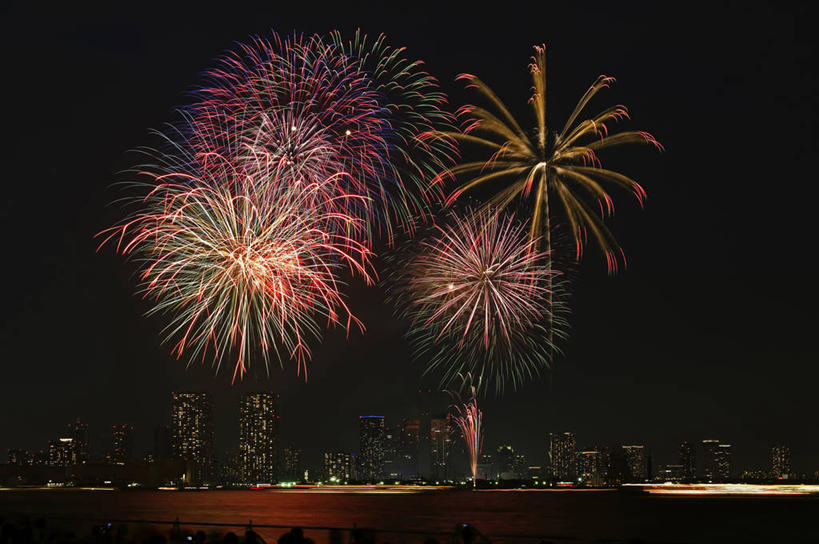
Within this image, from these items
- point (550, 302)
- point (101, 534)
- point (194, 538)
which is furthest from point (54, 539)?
point (550, 302)

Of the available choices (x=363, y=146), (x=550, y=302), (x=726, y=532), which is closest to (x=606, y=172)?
(x=550, y=302)

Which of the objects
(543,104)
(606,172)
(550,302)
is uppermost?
(543,104)

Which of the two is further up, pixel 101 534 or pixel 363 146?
pixel 363 146

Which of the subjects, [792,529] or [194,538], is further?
[792,529]

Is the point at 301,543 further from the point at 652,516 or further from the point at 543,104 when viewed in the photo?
the point at 652,516

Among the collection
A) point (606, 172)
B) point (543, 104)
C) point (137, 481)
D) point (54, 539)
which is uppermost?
point (543, 104)

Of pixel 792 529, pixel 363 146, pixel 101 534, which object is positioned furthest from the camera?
pixel 792 529

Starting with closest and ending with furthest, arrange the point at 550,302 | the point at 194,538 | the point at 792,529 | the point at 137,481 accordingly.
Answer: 1. the point at 194,538
2. the point at 550,302
3. the point at 792,529
4. the point at 137,481

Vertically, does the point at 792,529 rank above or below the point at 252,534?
below

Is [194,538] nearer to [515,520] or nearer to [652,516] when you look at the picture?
[515,520]
